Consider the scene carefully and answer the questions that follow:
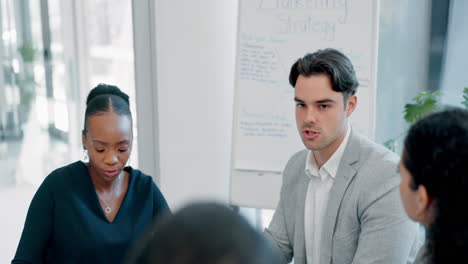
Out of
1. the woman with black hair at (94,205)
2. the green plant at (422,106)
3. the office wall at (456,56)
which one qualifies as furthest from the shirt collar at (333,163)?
the office wall at (456,56)

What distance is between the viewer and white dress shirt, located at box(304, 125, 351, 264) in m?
1.92

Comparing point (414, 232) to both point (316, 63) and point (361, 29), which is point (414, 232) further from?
point (361, 29)

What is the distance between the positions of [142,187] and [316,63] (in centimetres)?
72

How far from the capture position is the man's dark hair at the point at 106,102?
179 cm

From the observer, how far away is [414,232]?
1.78m

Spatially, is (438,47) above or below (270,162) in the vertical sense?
above

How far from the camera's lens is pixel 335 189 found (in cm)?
186

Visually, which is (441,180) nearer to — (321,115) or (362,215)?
(362,215)

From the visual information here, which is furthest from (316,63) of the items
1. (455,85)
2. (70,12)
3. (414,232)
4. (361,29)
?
(70,12)

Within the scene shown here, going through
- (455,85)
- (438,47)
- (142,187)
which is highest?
(438,47)

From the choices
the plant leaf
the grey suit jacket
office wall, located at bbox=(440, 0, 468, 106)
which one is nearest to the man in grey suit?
the grey suit jacket

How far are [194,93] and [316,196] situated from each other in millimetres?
1462

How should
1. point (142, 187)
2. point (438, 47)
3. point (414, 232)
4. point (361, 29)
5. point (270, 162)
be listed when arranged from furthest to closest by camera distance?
1. point (438, 47)
2. point (270, 162)
3. point (361, 29)
4. point (142, 187)
5. point (414, 232)

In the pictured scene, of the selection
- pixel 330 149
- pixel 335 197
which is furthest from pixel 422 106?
pixel 335 197
